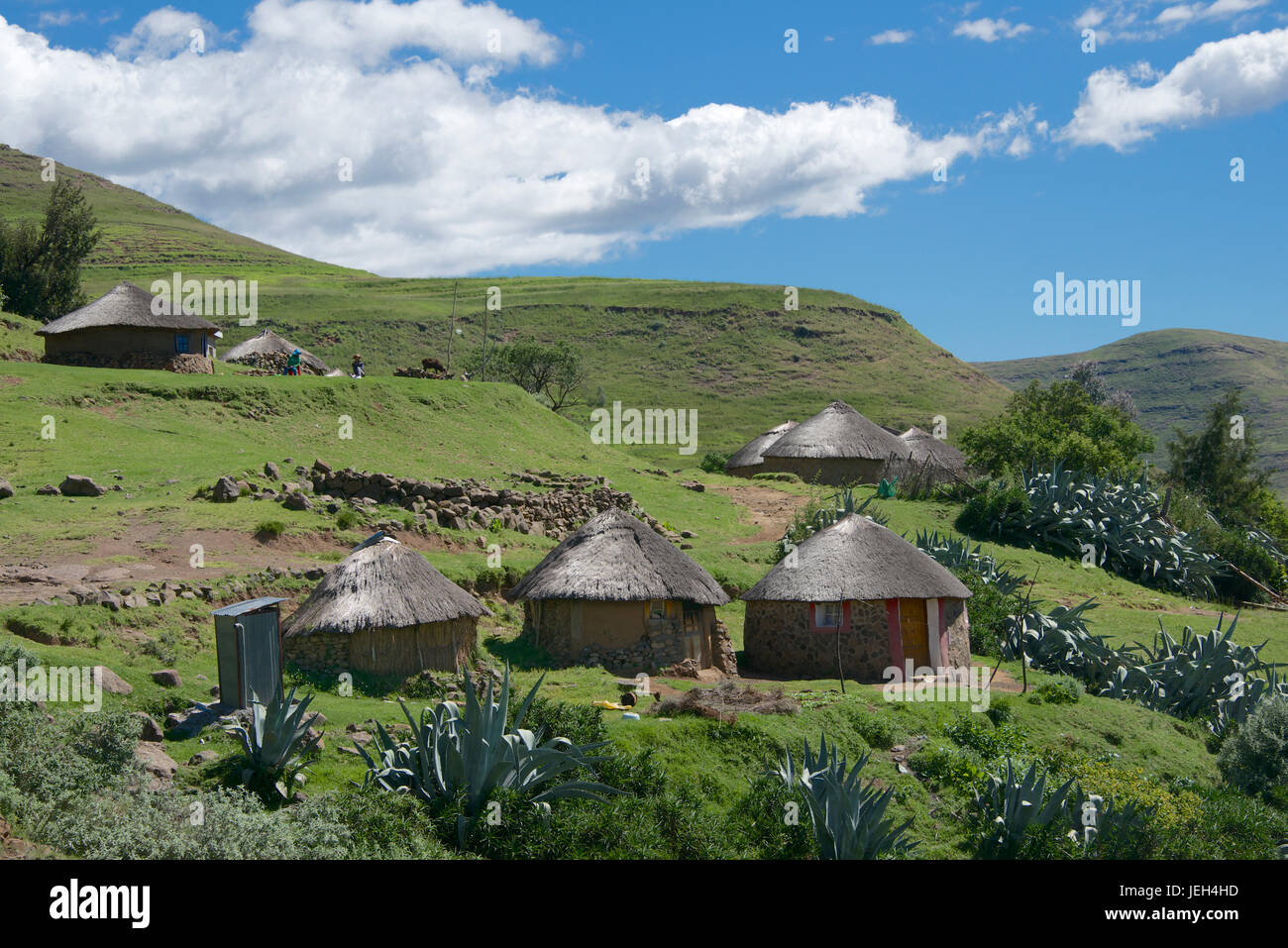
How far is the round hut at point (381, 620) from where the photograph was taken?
1680cm

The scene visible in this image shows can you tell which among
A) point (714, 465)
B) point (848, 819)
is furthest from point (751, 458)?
point (848, 819)

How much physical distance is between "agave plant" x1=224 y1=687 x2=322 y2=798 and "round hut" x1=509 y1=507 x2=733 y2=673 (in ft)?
27.2

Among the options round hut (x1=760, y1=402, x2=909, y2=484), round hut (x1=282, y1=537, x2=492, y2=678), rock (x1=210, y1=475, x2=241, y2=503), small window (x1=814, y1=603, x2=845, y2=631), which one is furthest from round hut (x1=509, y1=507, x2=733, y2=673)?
round hut (x1=760, y1=402, x2=909, y2=484)

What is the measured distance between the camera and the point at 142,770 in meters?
10.9

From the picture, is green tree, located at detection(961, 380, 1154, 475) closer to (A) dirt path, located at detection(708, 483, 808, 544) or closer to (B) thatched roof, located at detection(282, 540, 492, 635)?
(A) dirt path, located at detection(708, 483, 808, 544)

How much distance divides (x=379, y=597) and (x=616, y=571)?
4504 millimetres

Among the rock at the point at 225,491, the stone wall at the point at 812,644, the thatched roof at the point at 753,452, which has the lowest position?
the stone wall at the point at 812,644

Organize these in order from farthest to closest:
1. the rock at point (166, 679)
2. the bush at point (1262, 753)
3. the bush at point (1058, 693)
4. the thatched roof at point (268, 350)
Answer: the thatched roof at point (268, 350) → the bush at point (1058, 693) → the bush at point (1262, 753) → the rock at point (166, 679)

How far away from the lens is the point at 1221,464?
166ft

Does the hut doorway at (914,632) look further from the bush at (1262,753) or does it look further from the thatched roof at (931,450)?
the thatched roof at (931,450)

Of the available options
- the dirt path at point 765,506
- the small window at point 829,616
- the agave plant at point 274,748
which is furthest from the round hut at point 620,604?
the dirt path at point 765,506

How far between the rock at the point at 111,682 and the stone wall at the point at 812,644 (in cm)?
1168

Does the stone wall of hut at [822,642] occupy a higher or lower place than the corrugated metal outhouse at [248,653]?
lower

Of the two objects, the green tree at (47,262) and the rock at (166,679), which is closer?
the rock at (166,679)
